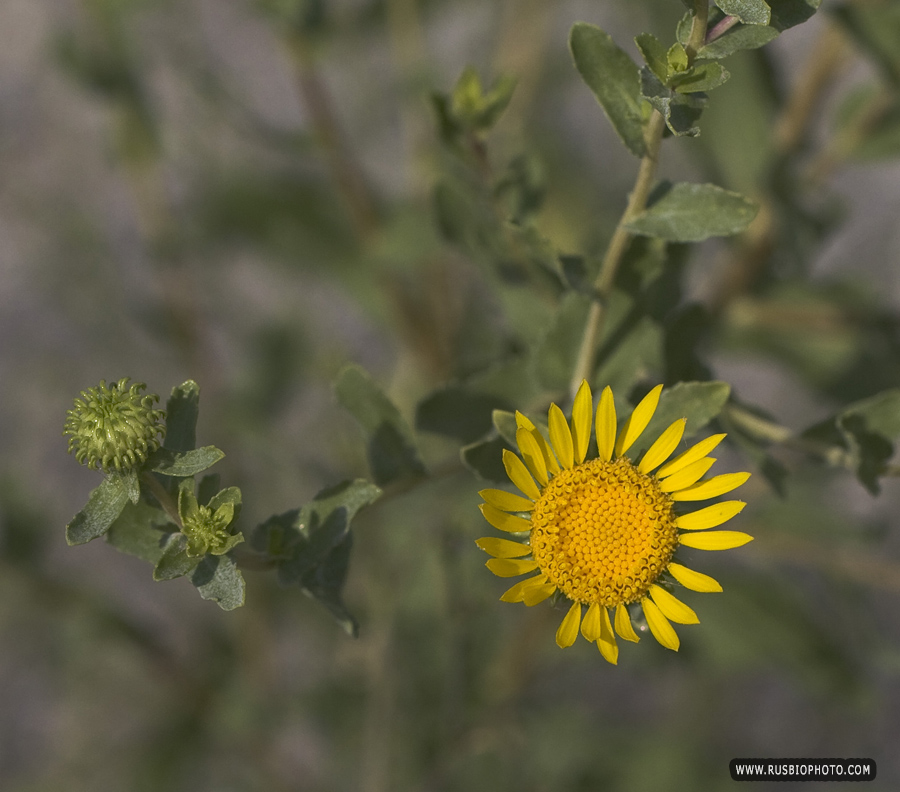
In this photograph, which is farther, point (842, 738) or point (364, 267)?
point (842, 738)

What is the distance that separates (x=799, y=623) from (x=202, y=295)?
6.03 ft

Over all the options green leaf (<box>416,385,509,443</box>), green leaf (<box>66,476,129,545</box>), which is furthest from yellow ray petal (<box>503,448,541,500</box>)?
green leaf (<box>66,476,129,545</box>)

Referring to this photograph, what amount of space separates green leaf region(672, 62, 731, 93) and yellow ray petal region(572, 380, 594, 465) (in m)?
0.27

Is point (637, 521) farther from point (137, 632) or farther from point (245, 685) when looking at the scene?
point (245, 685)

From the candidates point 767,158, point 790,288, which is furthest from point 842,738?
point 767,158

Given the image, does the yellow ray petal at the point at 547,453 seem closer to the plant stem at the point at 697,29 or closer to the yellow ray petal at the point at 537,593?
the yellow ray petal at the point at 537,593

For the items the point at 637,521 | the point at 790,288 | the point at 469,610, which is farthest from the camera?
the point at 790,288

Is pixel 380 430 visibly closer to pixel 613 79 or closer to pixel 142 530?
pixel 142 530

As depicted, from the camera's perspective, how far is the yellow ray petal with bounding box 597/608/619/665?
791mm

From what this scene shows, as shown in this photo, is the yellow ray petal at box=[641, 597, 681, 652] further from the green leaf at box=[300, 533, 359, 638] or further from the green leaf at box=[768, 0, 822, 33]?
the green leaf at box=[768, 0, 822, 33]

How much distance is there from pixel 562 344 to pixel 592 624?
0.32 meters

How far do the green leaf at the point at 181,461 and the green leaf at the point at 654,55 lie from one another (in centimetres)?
50

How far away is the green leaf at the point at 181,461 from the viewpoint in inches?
29.9

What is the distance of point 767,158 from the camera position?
1.59m
